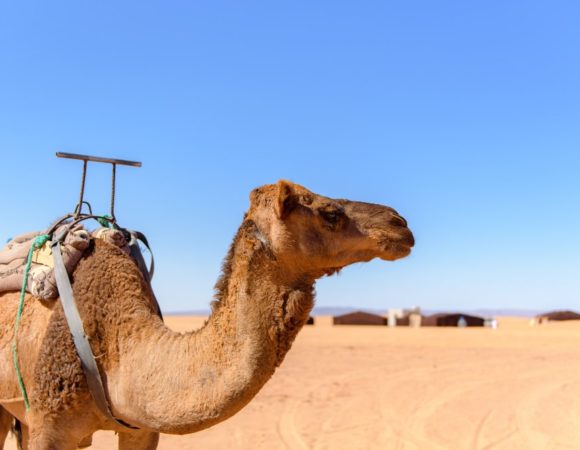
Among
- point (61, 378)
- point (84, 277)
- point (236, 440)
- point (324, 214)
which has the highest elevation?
point (324, 214)

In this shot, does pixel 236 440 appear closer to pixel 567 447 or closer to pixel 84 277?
pixel 567 447

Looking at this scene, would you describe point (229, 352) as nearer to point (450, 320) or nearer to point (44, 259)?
point (44, 259)

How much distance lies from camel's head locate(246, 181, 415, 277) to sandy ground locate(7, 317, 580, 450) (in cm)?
600

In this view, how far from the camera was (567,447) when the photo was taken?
337 inches

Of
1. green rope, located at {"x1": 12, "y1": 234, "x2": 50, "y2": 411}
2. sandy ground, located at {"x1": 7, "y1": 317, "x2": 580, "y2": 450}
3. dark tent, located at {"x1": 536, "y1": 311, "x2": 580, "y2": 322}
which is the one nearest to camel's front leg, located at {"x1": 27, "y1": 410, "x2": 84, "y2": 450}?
green rope, located at {"x1": 12, "y1": 234, "x2": 50, "y2": 411}

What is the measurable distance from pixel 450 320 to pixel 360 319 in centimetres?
500

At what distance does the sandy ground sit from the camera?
9.05m

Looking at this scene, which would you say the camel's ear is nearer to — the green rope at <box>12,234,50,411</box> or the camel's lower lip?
the camel's lower lip

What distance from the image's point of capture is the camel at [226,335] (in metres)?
3.30

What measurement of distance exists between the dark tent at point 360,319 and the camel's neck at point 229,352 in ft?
114

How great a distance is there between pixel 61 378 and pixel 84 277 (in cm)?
63

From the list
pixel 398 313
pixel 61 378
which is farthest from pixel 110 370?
pixel 398 313

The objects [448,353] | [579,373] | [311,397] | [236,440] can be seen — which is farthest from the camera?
[448,353]

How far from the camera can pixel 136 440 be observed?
4.35 metres
